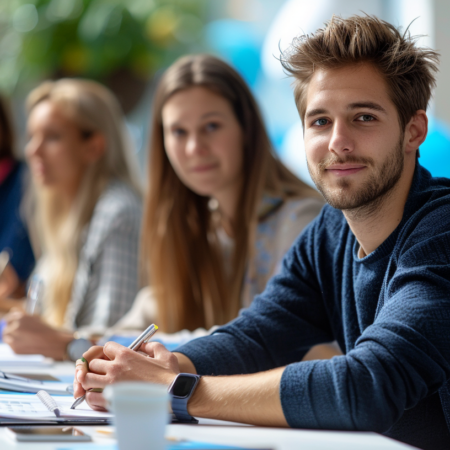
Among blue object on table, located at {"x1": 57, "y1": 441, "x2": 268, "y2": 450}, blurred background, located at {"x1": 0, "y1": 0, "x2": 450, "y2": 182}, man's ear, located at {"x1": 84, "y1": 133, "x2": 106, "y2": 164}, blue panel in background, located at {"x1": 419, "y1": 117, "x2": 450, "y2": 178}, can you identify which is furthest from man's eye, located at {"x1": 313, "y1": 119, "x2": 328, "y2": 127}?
blurred background, located at {"x1": 0, "y1": 0, "x2": 450, "y2": 182}

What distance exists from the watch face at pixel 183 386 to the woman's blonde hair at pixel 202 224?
0.89 meters

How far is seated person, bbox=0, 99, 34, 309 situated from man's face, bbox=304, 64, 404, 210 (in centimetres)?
184

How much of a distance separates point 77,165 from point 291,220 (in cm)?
116

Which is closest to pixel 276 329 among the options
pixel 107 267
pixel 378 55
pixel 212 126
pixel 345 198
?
pixel 345 198

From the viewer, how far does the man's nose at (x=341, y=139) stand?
3.23ft

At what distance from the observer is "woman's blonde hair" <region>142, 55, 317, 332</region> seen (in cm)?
183

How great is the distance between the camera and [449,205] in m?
0.97

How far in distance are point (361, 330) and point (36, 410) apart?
54 centimetres

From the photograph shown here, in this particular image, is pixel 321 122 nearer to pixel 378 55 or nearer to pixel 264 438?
pixel 378 55

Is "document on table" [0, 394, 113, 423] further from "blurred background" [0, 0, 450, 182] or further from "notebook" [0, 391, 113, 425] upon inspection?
"blurred background" [0, 0, 450, 182]

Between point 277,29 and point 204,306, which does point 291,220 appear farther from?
point 277,29

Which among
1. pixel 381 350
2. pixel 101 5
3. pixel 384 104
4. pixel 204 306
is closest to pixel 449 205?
pixel 384 104

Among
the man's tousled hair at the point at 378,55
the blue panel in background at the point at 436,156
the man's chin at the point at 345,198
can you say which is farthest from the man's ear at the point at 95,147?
the man's chin at the point at 345,198

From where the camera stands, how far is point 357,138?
0.99 m
